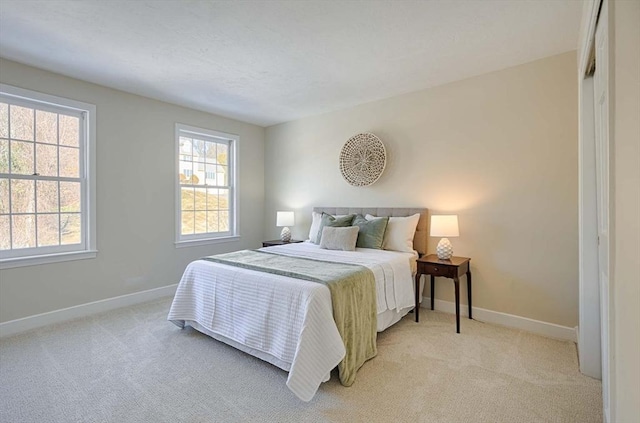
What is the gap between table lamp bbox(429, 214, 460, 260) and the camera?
3002 millimetres

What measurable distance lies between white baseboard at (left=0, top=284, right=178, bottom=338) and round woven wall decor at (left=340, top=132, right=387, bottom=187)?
2.85 m

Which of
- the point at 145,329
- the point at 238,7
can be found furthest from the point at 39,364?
the point at 238,7

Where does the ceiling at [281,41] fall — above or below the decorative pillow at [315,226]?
above

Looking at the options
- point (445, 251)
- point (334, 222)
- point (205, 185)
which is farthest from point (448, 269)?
point (205, 185)

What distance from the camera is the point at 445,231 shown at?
3.03m

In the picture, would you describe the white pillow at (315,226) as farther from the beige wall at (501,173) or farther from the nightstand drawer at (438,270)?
the nightstand drawer at (438,270)


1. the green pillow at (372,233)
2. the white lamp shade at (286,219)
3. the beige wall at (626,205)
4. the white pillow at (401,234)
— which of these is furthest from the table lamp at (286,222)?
Result: the beige wall at (626,205)

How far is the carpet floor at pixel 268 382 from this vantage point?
175 centimetres

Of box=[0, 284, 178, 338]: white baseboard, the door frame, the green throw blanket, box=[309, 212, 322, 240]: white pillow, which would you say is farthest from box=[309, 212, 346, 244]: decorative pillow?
the door frame

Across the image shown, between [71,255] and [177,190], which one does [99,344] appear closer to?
[71,255]

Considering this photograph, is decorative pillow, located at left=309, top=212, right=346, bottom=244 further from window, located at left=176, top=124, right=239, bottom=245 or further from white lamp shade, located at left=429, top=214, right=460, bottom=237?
window, located at left=176, top=124, right=239, bottom=245

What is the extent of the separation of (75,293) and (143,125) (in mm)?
2067

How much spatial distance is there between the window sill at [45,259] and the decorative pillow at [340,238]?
260cm

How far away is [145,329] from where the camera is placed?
292cm
